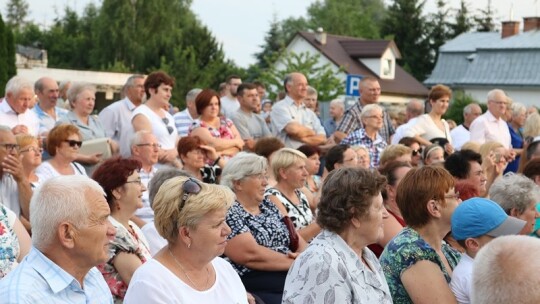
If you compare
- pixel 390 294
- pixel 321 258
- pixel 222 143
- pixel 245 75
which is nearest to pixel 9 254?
pixel 321 258

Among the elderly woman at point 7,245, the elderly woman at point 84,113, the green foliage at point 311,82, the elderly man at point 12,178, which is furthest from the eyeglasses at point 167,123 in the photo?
the green foliage at point 311,82

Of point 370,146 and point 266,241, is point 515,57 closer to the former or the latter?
point 370,146

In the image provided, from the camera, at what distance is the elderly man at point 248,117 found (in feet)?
35.0

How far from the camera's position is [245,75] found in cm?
4862

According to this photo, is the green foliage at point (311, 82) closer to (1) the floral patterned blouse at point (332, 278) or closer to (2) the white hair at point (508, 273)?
(1) the floral patterned blouse at point (332, 278)

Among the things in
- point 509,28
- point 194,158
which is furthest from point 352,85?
point 509,28

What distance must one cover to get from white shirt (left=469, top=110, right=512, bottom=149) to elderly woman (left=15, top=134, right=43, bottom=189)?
6.48 meters

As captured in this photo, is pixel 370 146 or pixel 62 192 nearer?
pixel 62 192

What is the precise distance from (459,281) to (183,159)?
379cm

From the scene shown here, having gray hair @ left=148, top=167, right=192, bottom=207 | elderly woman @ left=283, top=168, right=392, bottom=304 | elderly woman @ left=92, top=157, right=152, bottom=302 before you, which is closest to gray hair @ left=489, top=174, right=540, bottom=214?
elderly woman @ left=283, top=168, right=392, bottom=304

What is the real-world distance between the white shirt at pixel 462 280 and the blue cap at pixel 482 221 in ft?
0.46

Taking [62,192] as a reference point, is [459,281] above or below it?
below

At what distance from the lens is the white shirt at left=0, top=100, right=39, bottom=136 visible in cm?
871

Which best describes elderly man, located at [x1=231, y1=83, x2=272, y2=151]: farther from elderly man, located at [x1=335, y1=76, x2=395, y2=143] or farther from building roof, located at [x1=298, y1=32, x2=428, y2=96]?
building roof, located at [x1=298, y1=32, x2=428, y2=96]
